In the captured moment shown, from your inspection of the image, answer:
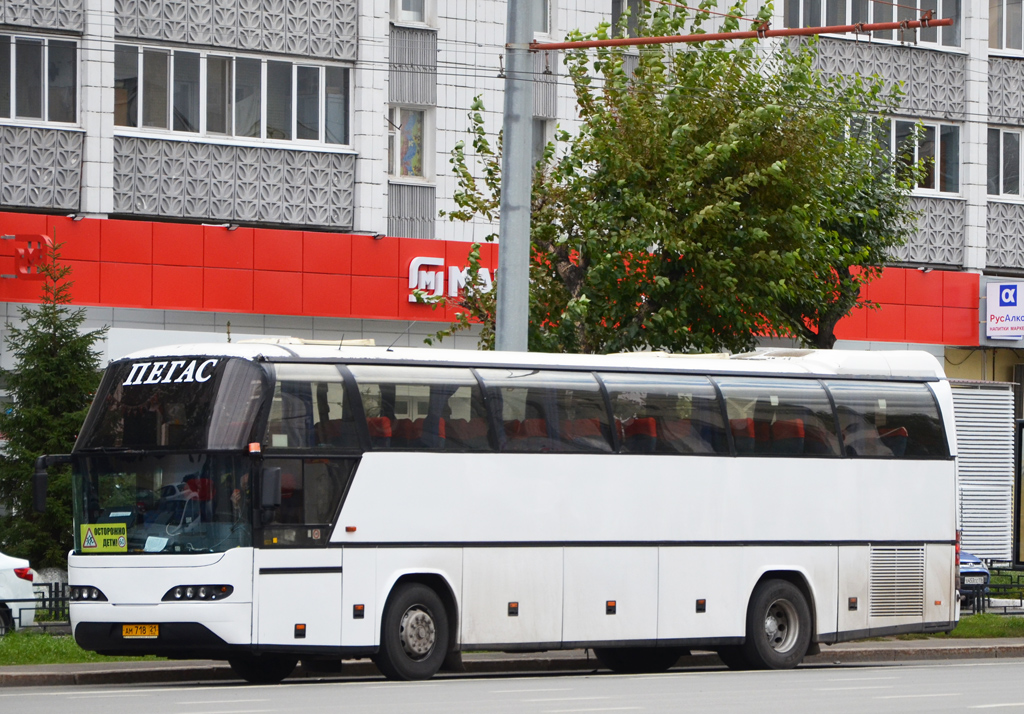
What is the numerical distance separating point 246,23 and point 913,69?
1459 centimetres

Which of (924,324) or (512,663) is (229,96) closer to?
(512,663)

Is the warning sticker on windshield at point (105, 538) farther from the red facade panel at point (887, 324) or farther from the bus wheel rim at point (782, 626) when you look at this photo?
the red facade panel at point (887, 324)

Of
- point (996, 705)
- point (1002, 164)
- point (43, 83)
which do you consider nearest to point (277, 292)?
point (43, 83)

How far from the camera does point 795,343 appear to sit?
1371 inches

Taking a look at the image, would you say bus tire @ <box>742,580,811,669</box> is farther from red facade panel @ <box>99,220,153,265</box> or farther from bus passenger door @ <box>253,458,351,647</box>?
red facade panel @ <box>99,220,153,265</box>

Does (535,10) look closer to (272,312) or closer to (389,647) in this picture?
(389,647)

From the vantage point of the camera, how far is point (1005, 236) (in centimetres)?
3828

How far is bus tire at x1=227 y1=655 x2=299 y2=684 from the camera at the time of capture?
16578 mm

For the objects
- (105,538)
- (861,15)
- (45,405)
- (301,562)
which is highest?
(861,15)

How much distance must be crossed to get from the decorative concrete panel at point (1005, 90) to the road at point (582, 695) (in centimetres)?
2280

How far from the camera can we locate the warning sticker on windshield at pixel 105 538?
15812 mm

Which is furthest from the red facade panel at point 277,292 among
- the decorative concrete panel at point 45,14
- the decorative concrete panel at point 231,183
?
the decorative concrete panel at point 45,14

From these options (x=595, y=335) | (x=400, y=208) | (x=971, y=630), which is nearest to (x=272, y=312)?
(x=400, y=208)

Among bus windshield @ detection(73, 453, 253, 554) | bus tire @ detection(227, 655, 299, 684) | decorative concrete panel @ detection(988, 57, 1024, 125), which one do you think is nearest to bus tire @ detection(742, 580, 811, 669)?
bus tire @ detection(227, 655, 299, 684)
